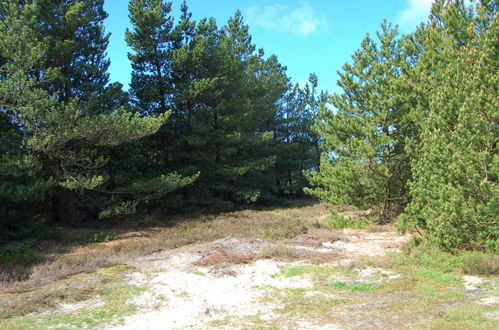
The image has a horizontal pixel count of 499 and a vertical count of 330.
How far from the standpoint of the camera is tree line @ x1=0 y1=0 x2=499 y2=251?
861 centimetres

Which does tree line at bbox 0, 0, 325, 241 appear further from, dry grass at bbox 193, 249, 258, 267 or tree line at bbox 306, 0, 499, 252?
tree line at bbox 306, 0, 499, 252

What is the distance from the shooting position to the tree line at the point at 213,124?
8.61 m

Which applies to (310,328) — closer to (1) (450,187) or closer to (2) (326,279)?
(2) (326,279)

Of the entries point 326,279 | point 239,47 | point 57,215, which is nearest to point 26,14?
point 57,215

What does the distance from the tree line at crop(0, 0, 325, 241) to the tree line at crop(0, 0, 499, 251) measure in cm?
8

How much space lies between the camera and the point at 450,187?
8.43 meters

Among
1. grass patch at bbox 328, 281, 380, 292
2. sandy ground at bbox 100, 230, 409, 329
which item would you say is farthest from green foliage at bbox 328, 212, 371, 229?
grass patch at bbox 328, 281, 380, 292

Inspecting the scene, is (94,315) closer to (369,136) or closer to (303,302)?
(303,302)

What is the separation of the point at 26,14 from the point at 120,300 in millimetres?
11801

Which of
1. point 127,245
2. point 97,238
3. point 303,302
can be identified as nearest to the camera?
point 303,302

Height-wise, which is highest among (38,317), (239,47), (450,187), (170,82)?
(239,47)

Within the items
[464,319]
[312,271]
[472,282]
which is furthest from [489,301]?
[312,271]

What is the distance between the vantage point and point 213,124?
23766 mm

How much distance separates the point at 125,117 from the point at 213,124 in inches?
392
